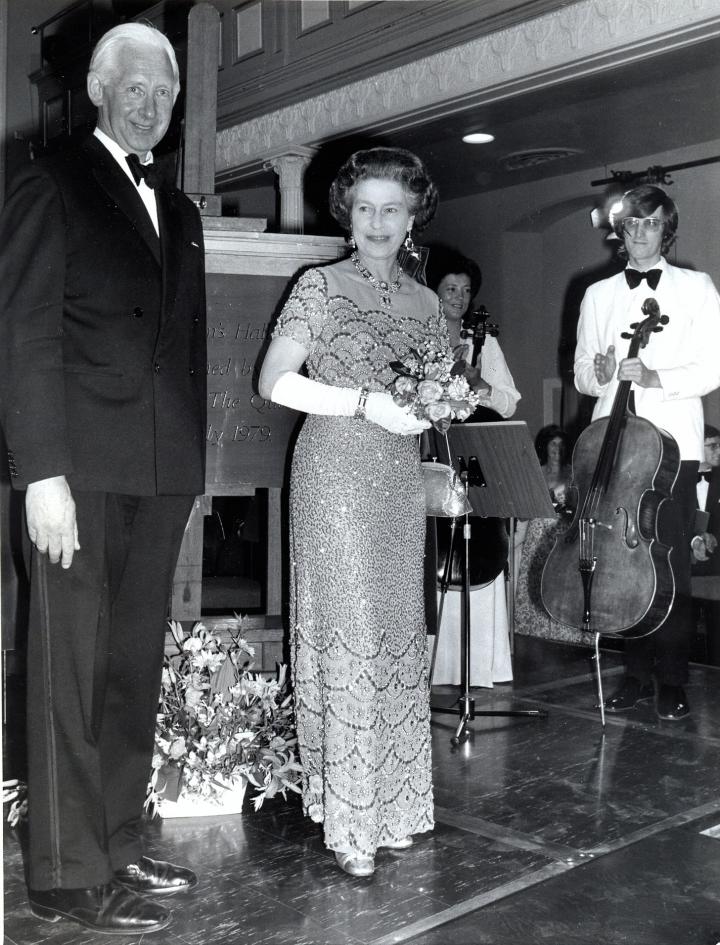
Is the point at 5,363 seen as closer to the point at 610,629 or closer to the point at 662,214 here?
the point at 610,629

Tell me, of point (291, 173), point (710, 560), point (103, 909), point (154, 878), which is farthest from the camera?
point (291, 173)

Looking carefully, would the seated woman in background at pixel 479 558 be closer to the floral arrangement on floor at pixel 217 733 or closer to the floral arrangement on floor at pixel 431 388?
the floral arrangement on floor at pixel 217 733

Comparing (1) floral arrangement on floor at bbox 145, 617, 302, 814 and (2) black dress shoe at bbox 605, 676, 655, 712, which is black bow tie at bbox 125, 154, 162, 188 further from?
(2) black dress shoe at bbox 605, 676, 655, 712

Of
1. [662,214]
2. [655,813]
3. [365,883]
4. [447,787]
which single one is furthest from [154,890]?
[662,214]

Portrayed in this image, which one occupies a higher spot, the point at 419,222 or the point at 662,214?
the point at 662,214

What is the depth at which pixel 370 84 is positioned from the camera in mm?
5891

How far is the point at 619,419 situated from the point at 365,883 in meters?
1.99

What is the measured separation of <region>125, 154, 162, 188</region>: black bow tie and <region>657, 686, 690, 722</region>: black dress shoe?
9.42ft

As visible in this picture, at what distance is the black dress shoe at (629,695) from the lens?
161 inches

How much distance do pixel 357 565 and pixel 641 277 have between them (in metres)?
2.35

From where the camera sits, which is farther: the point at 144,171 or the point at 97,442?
the point at 144,171

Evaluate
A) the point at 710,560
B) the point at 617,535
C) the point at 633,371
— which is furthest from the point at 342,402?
the point at 710,560

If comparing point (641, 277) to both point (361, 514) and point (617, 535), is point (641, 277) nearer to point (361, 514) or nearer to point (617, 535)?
point (617, 535)

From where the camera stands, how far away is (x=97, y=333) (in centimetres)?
205
